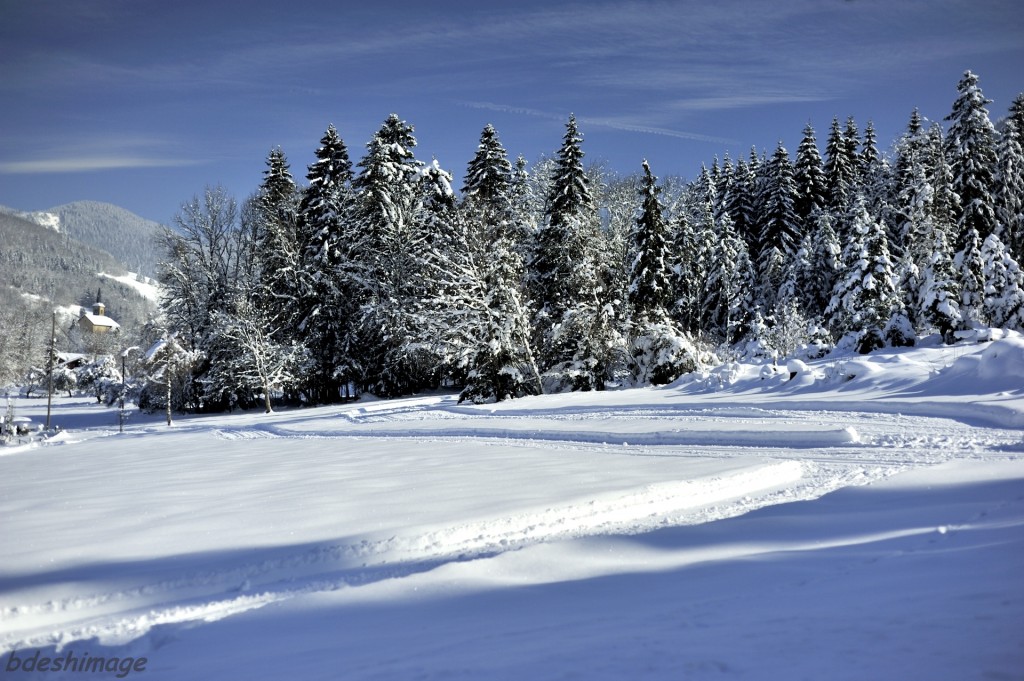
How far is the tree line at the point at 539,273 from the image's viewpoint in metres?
26.6

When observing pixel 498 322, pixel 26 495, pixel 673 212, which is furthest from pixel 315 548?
pixel 673 212

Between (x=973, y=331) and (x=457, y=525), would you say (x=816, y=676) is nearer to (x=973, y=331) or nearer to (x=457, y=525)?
(x=457, y=525)

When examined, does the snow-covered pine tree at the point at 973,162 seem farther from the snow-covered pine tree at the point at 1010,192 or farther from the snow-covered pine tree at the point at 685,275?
the snow-covered pine tree at the point at 685,275

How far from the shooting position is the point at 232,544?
6832mm

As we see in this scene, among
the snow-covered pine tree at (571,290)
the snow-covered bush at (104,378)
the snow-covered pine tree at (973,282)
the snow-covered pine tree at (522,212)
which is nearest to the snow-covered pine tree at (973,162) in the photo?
the snow-covered pine tree at (973,282)

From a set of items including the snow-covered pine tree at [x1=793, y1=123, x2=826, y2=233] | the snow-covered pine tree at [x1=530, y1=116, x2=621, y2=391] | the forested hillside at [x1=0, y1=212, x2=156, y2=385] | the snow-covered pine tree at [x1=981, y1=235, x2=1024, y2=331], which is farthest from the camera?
the forested hillside at [x1=0, y1=212, x2=156, y2=385]

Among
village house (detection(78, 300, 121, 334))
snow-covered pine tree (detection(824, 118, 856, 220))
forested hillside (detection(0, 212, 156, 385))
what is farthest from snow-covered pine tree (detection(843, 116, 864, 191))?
village house (detection(78, 300, 121, 334))

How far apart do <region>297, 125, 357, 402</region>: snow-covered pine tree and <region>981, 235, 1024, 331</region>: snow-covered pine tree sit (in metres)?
29.0

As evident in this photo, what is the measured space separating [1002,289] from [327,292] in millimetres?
30834

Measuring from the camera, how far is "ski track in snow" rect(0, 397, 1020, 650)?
5.47 metres

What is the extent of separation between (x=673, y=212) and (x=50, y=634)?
163ft

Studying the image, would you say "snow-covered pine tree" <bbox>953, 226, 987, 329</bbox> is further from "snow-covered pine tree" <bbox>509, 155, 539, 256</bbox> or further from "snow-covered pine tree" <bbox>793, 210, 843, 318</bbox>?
"snow-covered pine tree" <bbox>509, 155, 539, 256</bbox>

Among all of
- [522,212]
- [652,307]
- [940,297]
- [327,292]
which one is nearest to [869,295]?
[940,297]

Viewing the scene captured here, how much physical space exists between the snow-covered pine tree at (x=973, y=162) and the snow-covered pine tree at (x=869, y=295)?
36.2ft
